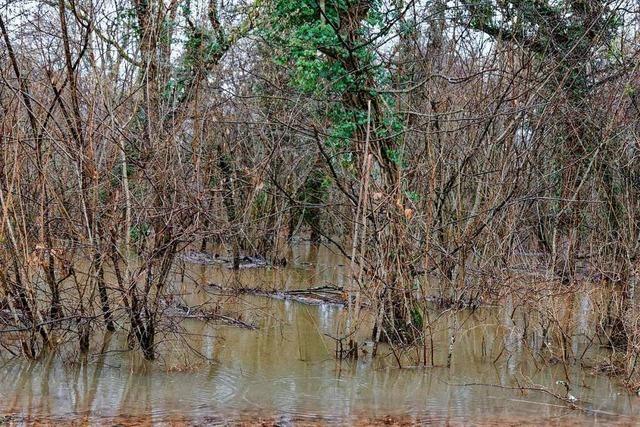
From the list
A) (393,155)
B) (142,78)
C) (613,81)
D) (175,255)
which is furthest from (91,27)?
(613,81)

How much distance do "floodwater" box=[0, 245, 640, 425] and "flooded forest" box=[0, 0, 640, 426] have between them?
33mm

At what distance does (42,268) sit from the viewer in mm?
7883

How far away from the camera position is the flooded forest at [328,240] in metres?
7.40

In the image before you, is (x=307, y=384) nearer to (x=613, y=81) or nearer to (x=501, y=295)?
(x=501, y=295)

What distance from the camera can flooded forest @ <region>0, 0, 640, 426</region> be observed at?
7402 mm

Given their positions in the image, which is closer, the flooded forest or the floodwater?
the floodwater

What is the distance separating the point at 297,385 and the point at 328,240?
2.25 m

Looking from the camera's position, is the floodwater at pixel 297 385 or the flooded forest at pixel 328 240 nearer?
the floodwater at pixel 297 385

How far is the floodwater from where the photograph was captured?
6.72 meters

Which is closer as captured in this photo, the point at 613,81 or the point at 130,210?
the point at 130,210

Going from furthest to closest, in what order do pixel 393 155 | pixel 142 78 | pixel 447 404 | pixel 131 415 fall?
1. pixel 393 155
2. pixel 142 78
3. pixel 447 404
4. pixel 131 415

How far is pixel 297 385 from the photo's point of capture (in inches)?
302

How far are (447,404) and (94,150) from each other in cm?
452

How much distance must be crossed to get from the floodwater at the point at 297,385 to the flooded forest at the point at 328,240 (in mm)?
33
